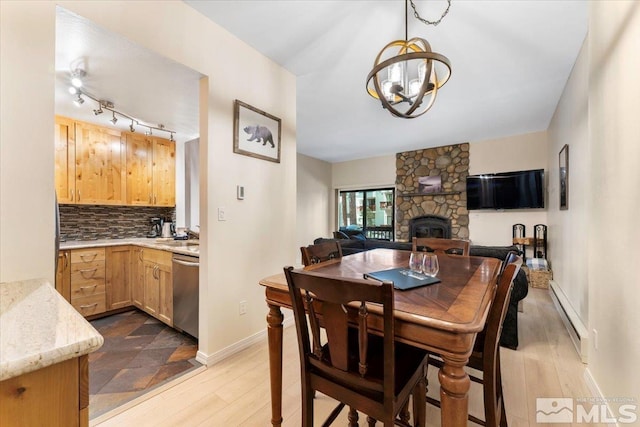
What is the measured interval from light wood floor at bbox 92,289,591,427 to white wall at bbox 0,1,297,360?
0.90ft

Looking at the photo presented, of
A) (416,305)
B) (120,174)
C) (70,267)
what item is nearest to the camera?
(416,305)

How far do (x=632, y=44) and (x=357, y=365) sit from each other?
6.48 ft

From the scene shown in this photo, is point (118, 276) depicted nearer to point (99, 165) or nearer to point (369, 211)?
point (99, 165)

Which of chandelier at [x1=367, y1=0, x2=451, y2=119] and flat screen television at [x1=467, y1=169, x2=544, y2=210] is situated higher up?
chandelier at [x1=367, y1=0, x2=451, y2=119]

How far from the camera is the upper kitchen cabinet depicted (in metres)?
3.54

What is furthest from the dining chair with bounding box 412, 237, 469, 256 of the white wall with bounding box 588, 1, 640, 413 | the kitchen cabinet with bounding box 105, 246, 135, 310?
the kitchen cabinet with bounding box 105, 246, 135, 310

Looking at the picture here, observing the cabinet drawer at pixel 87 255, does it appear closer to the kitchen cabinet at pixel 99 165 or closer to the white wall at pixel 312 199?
the kitchen cabinet at pixel 99 165

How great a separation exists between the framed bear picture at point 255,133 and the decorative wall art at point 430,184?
4293 millimetres

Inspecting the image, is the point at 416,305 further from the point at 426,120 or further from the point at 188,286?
the point at 426,120

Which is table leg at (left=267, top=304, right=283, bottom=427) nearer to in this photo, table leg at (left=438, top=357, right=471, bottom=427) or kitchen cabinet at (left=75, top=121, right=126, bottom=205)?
table leg at (left=438, top=357, right=471, bottom=427)

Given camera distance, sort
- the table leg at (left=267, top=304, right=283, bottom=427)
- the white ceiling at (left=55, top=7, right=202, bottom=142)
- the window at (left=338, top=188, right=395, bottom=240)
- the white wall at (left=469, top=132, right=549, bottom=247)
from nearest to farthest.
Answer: the table leg at (left=267, top=304, right=283, bottom=427)
the white ceiling at (left=55, top=7, right=202, bottom=142)
the white wall at (left=469, top=132, right=549, bottom=247)
the window at (left=338, top=188, right=395, bottom=240)

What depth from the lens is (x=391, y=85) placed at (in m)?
1.76

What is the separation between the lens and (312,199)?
22.1 ft

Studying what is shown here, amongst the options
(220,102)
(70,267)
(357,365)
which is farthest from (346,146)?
(357,365)
